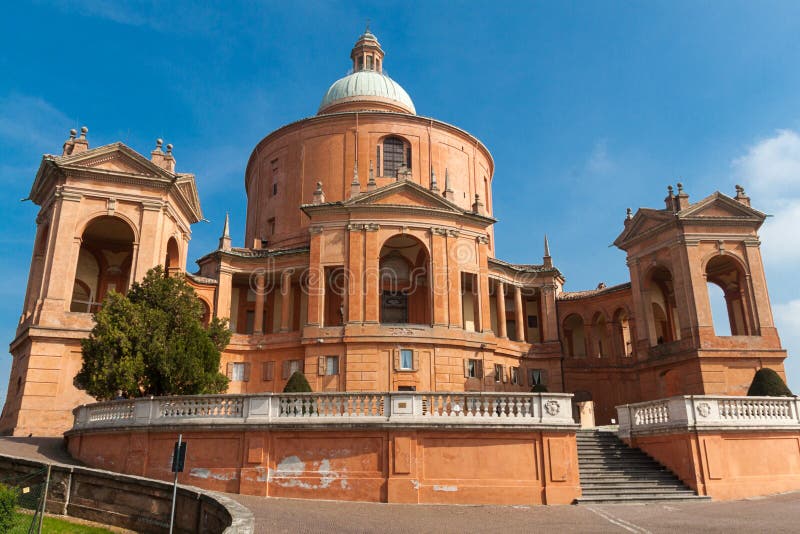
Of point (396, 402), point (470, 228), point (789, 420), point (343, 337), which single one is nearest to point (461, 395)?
point (396, 402)

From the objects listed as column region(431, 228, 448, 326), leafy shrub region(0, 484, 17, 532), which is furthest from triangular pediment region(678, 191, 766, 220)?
leafy shrub region(0, 484, 17, 532)

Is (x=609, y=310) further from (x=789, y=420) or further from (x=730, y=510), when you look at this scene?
(x=730, y=510)

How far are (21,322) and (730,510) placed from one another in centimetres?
2915

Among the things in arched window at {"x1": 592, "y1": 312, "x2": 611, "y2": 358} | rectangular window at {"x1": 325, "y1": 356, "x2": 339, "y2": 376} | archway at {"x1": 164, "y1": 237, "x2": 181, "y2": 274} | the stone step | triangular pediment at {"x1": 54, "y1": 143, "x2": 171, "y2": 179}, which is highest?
triangular pediment at {"x1": 54, "y1": 143, "x2": 171, "y2": 179}

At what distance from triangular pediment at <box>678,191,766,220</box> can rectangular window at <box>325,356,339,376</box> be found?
66.3 feet

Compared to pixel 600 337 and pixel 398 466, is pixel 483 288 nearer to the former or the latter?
pixel 600 337

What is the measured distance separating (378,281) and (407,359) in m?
4.48

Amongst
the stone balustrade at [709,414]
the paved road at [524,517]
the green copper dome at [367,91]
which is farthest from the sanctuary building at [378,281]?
the paved road at [524,517]

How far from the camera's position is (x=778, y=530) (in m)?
12.9

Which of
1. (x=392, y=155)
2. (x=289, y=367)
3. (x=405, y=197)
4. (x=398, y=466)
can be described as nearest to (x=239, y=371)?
(x=289, y=367)

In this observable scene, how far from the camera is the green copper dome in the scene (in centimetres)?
4691

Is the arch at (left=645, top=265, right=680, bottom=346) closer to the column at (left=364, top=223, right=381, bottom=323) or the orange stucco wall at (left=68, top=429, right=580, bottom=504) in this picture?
the column at (left=364, top=223, right=381, bottom=323)

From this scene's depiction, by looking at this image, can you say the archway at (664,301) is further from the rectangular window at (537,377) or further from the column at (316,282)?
the column at (316,282)

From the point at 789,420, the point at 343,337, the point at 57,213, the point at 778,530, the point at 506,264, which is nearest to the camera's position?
the point at 778,530
